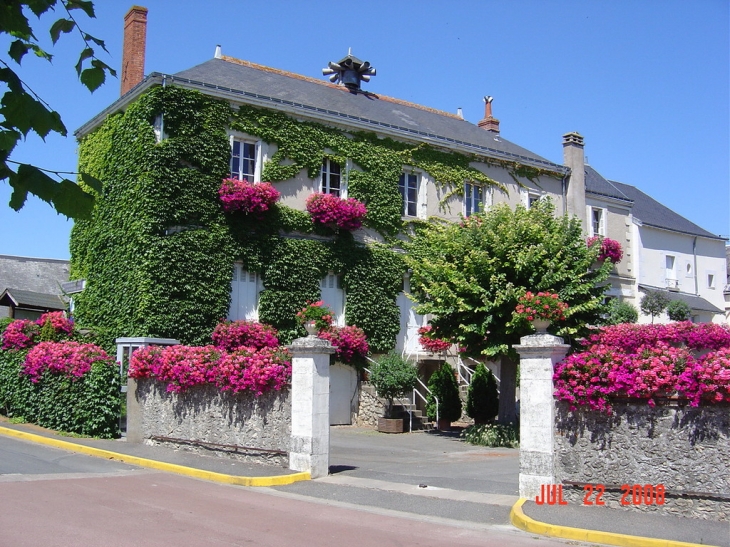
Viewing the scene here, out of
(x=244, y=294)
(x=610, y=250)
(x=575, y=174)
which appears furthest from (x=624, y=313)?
(x=244, y=294)

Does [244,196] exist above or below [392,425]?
above

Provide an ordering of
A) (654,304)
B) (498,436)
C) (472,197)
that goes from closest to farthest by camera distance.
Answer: (498,436), (472,197), (654,304)

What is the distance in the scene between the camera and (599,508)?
29.8ft

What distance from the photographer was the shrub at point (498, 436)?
1730cm

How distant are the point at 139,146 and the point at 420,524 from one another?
1427cm

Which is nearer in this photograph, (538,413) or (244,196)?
(538,413)

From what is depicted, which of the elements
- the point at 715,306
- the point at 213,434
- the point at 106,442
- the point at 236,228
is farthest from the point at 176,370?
the point at 715,306

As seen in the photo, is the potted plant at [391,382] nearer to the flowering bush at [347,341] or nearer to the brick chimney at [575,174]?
the flowering bush at [347,341]

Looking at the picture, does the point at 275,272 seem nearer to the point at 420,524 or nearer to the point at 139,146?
the point at 139,146

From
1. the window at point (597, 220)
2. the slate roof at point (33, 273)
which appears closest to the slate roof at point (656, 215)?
the window at point (597, 220)

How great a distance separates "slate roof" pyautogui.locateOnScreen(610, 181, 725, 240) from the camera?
31797 mm

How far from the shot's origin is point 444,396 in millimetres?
21000

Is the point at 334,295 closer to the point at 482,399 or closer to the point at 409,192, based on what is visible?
the point at 409,192

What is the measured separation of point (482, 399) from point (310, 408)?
10165 millimetres
